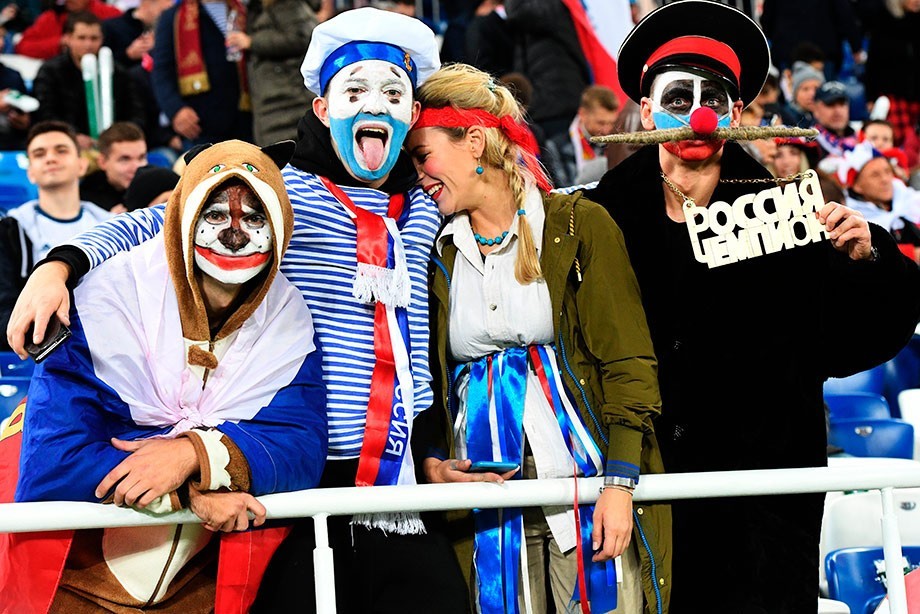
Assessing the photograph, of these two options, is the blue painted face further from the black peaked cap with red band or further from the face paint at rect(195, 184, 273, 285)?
the face paint at rect(195, 184, 273, 285)

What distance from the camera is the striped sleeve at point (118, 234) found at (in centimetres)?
298

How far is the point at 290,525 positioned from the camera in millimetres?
2998

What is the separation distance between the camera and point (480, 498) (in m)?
2.82

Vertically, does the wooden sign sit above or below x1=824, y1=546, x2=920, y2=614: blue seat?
above

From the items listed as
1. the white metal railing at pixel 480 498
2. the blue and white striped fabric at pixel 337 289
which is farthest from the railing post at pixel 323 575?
the blue and white striped fabric at pixel 337 289

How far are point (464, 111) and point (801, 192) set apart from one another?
85 centimetres

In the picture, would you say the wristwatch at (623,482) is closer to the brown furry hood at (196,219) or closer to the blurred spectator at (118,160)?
the brown furry hood at (196,219)

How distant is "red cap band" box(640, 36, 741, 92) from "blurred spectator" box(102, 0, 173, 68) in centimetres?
591

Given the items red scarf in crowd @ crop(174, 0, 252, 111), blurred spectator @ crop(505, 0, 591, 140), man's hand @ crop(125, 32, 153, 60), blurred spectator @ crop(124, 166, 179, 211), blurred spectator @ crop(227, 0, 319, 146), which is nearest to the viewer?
blurred spectator @ crop(124, 166, 179, 211)

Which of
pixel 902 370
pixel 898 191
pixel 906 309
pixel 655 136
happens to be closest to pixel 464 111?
pixel 655 136

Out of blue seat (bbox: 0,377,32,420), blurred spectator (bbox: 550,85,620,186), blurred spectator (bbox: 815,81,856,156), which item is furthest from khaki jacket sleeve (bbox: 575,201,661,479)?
blurred spectator (bbox: 815,81,856,156)

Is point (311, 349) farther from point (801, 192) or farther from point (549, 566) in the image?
point (801, 192)

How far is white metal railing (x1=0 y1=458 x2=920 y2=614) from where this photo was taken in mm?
2627

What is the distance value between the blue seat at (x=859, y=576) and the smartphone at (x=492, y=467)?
157cm
